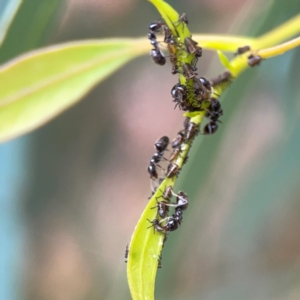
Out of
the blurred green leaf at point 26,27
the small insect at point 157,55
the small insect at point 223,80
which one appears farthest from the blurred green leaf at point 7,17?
the small insect at point 223,80

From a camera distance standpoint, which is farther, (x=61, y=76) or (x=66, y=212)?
(x=66, y=212)

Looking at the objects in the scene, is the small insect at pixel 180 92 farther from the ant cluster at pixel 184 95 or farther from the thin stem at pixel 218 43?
the thin stem at pixel 218 43

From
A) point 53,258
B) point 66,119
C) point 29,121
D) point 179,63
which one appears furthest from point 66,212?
point 179,63

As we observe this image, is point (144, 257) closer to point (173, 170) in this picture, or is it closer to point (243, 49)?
point (173, 170)

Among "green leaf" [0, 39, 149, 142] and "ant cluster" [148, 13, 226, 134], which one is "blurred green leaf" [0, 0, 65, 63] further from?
"ant cluster" [148, 13, 226, 134]

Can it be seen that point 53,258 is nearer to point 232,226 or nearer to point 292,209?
point 232,226
